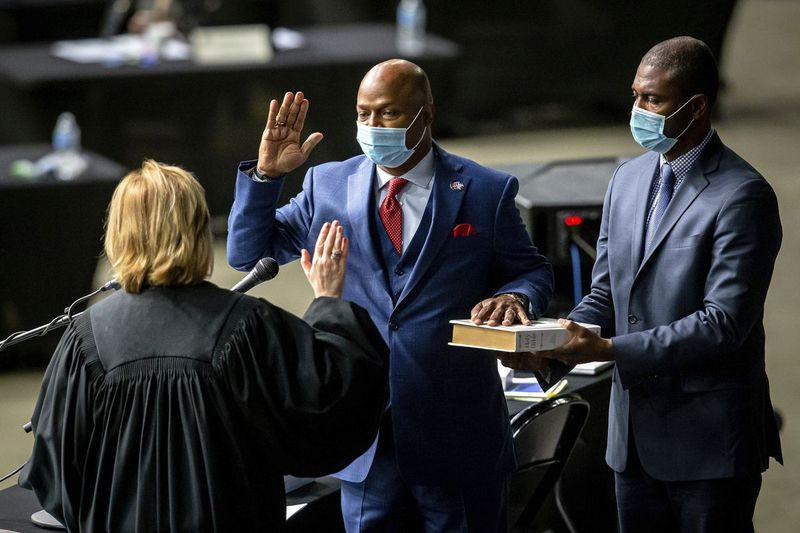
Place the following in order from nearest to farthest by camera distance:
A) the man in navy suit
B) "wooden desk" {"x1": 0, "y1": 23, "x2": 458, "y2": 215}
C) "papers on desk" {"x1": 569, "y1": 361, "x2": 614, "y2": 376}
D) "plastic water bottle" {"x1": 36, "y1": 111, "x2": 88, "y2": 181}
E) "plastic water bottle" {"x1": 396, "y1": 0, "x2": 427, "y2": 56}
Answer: the man in navy suit → "papers on desk" {"x1": 569, "y1": 361, "x2": 614, "y2": 376} → "plastic water bottle" {"x1": 36, "y1": 111, "x2": 88, "y2": 181} → "wooden desk" {"x1": 0, "y1": 23, "x2": 458, "y2": 215} → "plastic water bottle" {"x1": 396, "y1": 0, "x2": 427, "y2": 56}

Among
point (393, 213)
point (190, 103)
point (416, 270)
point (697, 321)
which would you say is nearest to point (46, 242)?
point (190, 103)

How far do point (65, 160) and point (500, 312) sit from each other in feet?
15.0

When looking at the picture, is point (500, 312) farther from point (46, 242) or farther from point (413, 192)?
point (46, 242)

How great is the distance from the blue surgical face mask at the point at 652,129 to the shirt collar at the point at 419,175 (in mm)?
543

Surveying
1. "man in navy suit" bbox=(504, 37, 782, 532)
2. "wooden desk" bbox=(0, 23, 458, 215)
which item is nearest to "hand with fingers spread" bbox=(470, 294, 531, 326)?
"man in navy suit" bbox=(504, 37, 782, 532)

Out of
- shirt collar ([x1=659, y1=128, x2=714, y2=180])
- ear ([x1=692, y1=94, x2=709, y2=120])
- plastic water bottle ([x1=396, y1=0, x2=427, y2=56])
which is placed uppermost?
ear ([x1=692, y1=94, x2=709, y2=120])

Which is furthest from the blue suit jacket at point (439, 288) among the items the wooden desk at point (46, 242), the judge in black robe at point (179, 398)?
the wooden desk at point (46, 242)

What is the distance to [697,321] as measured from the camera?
3.03 m

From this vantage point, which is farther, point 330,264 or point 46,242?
point 46,242

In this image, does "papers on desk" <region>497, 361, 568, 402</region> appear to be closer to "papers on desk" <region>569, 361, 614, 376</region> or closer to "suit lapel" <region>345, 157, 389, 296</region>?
"papers on desk" <region>569, 361, 614, 376</region>

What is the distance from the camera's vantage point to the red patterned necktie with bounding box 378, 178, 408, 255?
3307 mm

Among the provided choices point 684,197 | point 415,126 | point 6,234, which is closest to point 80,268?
point 6,234

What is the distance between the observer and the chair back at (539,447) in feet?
12.5

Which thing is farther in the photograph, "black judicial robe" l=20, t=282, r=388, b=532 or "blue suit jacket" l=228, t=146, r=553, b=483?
"blue suit jacket" l=228, t=146, r=553, b=483
